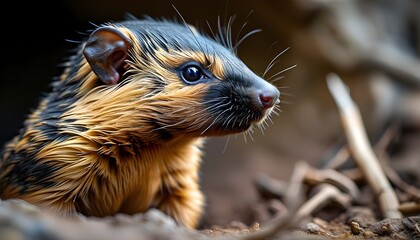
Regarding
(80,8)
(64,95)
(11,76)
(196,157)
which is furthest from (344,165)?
(11,76)

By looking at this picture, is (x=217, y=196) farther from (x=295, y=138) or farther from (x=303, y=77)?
(x=303, y=77)

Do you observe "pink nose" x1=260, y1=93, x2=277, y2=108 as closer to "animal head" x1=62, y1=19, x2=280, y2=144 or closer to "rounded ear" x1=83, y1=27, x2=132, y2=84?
"animal head" x1=62, y1=19, x2=280, y2=144

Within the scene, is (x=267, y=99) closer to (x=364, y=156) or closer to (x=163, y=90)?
(x=163, y=90)

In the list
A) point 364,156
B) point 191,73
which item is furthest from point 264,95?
point 364,156

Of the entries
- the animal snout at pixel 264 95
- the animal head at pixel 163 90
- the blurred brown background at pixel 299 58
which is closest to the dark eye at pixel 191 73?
the animal head at pixel 163 90

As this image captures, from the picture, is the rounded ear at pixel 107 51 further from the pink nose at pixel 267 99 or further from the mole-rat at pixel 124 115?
the pink nose at pixel 267 99

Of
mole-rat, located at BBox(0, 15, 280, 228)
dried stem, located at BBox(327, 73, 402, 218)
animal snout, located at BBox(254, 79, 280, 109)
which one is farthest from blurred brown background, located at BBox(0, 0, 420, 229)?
animal snout, located at BBox(254, 79, 280, 109)

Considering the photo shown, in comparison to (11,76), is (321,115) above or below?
above
